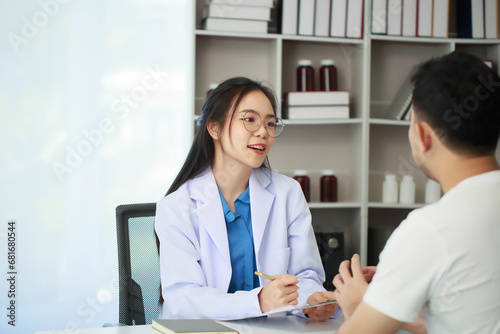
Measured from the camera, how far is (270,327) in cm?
130

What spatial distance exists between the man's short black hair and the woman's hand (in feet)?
1.90

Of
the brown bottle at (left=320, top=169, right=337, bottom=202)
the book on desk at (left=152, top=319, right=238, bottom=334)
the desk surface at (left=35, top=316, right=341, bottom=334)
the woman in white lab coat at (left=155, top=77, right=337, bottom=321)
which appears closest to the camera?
the book on desk at (left=152, top=319, right=238, bottom=334)

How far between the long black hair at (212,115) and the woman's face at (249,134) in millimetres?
25

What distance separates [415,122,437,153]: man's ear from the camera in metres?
1.00

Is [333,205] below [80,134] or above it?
below

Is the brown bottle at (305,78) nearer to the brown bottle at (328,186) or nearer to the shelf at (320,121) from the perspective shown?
the shelf at (320,121)

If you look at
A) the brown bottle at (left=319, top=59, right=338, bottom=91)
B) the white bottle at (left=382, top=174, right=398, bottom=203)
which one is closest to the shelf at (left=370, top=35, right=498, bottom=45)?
the brown bottle at (left=319, top=59, right=338, bottom=91)

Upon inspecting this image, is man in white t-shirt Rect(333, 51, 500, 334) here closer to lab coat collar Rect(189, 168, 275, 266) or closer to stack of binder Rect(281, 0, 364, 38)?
lab coat collar Rect(189, 168, 275, 266)

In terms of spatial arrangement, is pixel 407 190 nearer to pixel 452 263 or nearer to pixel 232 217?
pixel 232 217

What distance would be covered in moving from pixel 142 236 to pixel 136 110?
1.44 metres

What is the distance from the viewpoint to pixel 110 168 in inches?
122

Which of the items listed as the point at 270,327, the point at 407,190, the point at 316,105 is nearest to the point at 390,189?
the point at 407,190

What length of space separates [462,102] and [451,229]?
23 centimetres

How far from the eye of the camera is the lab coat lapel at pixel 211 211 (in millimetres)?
1614
